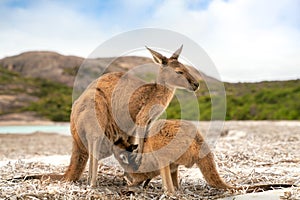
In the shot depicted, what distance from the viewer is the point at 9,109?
40.8 metres

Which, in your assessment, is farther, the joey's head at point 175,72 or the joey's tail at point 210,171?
the joey's head at point 175,72

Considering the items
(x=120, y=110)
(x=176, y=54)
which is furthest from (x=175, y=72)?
(x=120, y=110)

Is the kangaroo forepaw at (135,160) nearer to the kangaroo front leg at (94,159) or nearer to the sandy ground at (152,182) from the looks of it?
the sandy ground at (152,182)

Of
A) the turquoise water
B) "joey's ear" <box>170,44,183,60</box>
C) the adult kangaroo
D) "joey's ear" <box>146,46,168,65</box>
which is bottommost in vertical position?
the turquoise water

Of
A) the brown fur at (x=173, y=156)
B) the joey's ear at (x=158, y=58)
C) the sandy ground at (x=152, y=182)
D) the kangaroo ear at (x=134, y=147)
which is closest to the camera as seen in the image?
the sandy ground at (x=152, y=182)

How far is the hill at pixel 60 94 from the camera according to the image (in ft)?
98.4

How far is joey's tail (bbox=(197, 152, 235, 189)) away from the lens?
3869mm

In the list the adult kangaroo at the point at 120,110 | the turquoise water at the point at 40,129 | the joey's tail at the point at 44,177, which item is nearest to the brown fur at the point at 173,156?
the adult kangaroo at the point at 120,110

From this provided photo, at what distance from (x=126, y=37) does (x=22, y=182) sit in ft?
5.68

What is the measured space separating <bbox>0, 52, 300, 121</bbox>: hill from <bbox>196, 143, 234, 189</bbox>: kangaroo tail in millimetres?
11312

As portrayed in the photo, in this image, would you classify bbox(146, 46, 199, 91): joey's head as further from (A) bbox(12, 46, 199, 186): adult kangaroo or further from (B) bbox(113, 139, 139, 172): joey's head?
(B) bbox(113, 139, 139, 172): joey's head

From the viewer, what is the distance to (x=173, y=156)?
3764 mm

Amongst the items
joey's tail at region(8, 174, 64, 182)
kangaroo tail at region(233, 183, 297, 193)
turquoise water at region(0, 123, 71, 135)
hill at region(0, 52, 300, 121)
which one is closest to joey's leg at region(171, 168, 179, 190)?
kangaroo tail at region(233, 183, 297, 193)

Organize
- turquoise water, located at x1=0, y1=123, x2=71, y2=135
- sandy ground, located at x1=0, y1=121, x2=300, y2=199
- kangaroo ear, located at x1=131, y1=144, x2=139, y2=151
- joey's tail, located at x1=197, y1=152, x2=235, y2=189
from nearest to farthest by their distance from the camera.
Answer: sandy ground, located at x1=0, y1=121, x2=300, y2=199
joey's tail, located at x1=197, y1=152, x2=235, y2=189
kangaroo ear, located at x1=131, y1=144, x2=139, y2=151
turquoise water, located at x1=0, y1=123, x2=71, y2=135
